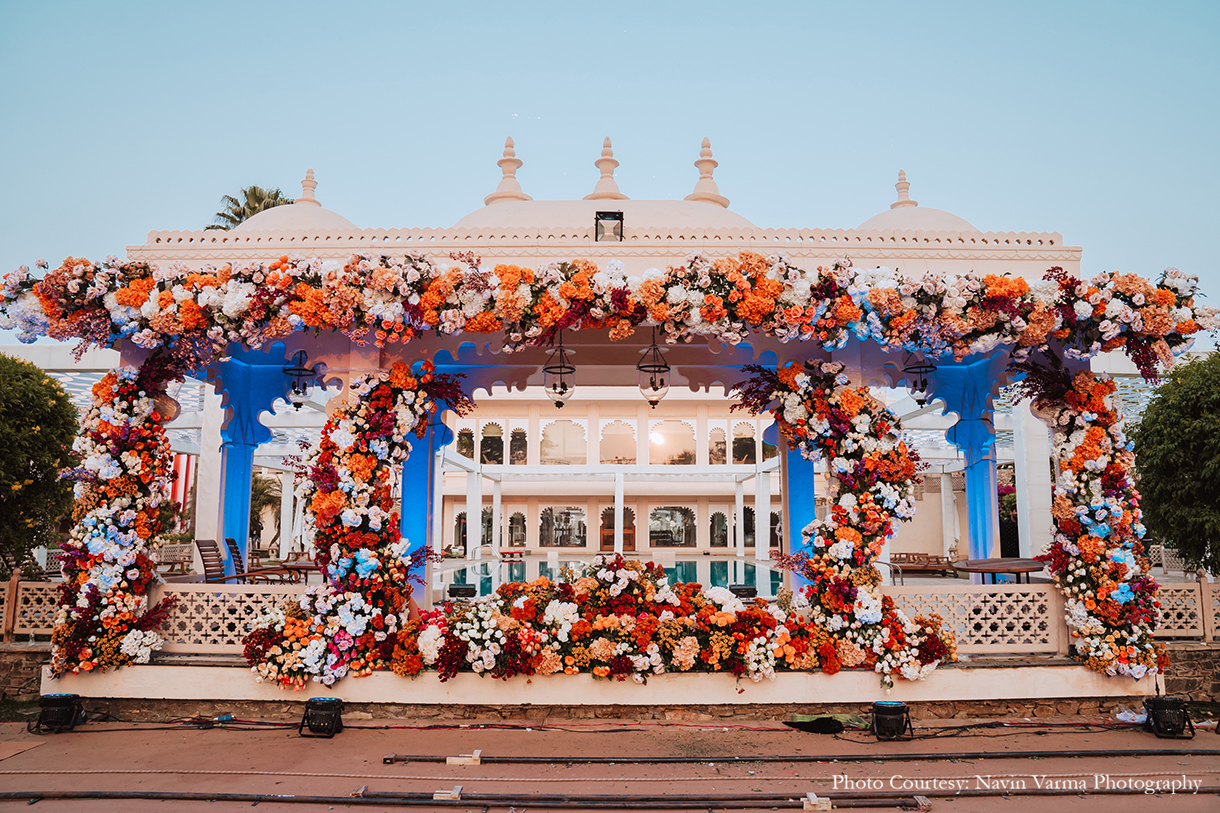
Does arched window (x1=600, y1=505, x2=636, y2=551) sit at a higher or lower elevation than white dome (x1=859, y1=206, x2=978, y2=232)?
lower

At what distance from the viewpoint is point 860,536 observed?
20.8 feet

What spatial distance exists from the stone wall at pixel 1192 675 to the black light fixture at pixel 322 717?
24.0ft

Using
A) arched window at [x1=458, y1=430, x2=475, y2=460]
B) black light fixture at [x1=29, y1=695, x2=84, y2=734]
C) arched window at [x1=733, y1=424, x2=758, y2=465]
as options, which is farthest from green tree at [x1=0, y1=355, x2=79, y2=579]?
arched window at [x1=733, y1=424, x2=758, y2=465]

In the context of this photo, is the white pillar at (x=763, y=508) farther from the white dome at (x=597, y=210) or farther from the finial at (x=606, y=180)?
the finial at (x=606, y=180)

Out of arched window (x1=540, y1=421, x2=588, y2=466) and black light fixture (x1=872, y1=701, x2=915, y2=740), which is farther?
arched window (x1=540, y1=421, x2=588, y2=466)

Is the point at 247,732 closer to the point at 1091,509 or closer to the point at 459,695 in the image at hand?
the point at 459,695

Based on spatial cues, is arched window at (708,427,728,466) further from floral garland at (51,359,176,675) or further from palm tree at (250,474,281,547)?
floral garland at (51,359,176,675)

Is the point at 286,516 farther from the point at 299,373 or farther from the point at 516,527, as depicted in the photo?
the point at 299,373

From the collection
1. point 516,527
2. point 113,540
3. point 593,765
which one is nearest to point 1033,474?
point 593,765

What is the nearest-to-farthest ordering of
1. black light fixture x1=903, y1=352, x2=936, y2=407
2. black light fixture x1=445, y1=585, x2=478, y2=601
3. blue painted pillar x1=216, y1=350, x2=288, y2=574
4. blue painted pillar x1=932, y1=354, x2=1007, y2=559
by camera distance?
black light fixture x1=903, y1=352, x2=936, y2=407 → blue painted pillar x1=932, y1=354, x2=1007, y2=559 → blue painted pillar x1=216, y1=350, x2=288, y2=574 → black light fixture x1=445, y1=585, x2=478, y2=601

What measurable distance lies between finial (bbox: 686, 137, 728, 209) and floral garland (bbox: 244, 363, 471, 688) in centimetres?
1796

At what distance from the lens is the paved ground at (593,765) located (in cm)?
464

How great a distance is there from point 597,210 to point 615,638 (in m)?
14.2

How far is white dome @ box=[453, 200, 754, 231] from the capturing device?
18609 mm
